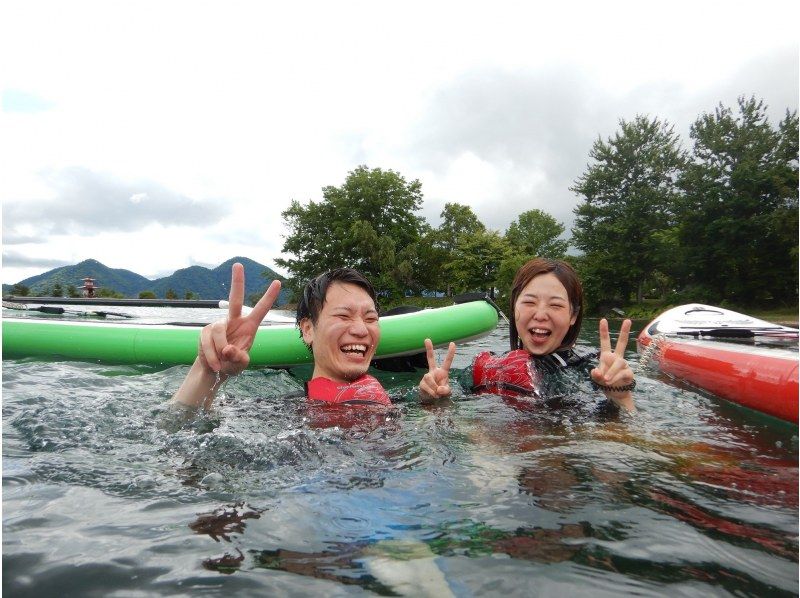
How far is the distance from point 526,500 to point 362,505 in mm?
523

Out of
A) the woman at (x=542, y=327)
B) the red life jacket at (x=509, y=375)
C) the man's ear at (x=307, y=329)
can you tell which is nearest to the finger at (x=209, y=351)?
the man's ear at (x=307, y=329)

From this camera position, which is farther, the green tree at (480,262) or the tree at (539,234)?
the tree at (539,234)

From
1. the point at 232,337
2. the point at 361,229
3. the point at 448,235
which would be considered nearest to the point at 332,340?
the point at 232,337

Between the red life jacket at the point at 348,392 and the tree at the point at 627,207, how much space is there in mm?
27825

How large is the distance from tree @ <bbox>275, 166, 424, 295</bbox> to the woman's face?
30681mm

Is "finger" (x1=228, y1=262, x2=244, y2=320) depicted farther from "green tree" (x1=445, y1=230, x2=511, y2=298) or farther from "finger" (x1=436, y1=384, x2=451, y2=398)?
"green tree" (x1=445, y1=230, x2=511, y2=298)

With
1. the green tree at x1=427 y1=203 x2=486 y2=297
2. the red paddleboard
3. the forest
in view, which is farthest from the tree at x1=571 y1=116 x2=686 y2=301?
the red paddleboard

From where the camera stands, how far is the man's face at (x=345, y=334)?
2943 mm

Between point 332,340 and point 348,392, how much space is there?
0.30 meters

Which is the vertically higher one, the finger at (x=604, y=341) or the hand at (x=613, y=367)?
the finger at (x=604, y=341)

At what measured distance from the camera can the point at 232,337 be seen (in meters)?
2.47

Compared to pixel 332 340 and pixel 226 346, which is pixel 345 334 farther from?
pixel 226 346

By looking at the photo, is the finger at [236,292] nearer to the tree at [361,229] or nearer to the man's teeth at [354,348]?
the man's teeth at [354,348]

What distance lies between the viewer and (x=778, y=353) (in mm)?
3344
